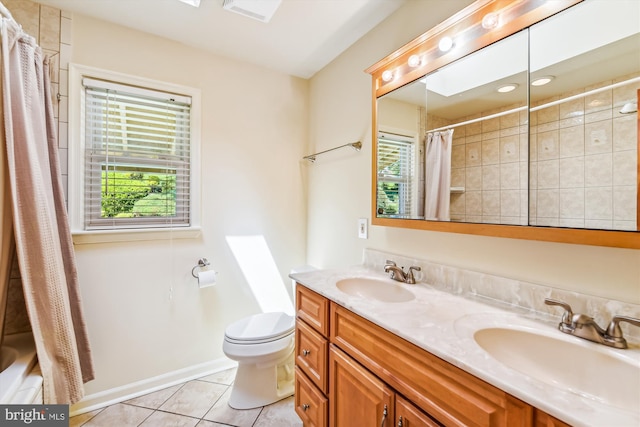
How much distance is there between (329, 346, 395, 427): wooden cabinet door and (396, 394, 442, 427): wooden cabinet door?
0.03 metres

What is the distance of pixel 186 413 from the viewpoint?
1.69 metres

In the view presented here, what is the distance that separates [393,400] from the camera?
922 millimetres

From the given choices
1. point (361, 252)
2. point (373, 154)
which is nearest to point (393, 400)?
point (361, 252)

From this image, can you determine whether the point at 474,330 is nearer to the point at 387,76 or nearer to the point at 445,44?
the point at 445,44

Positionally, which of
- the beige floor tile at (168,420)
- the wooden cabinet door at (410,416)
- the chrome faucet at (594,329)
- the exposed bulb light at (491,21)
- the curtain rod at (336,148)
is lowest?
the beige floor tile at (168,420)

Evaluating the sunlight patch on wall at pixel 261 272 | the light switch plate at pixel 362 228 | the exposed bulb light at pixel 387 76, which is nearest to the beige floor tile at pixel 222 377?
the sunlight patch on wall at pixel 261 272

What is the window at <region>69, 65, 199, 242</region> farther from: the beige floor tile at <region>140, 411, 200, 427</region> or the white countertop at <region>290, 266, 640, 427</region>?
the white countertop at <region>290, 266, 640, 427</region>

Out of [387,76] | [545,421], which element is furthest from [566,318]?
[387,76]

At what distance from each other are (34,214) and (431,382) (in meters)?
1.81

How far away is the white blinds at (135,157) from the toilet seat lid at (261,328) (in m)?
0.88

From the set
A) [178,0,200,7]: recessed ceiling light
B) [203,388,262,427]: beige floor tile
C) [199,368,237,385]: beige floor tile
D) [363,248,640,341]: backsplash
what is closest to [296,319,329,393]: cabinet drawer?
[203,388,262,427]: beige floor tile

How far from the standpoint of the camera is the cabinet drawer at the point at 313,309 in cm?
128

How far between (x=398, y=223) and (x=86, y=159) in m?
1.99

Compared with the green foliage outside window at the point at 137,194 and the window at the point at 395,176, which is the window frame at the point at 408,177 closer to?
the window at the point at 395,176
